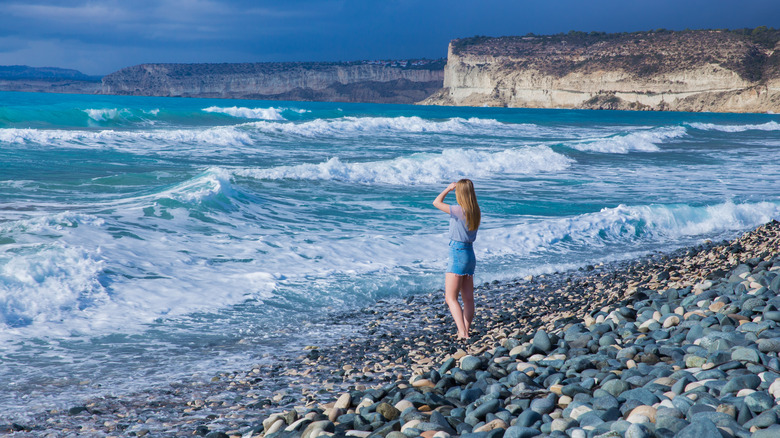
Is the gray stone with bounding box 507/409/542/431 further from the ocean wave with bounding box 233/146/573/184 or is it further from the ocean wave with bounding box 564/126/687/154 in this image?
the ocean wave with bounding box 564/126/687/154

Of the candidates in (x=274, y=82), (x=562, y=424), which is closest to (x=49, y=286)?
(x=562, y=424)

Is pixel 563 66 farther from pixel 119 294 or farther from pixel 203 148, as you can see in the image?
pixel 119 294

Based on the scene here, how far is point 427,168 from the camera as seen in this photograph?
1769 centimetres

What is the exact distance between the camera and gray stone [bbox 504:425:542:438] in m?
2.65

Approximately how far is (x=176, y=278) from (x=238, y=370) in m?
2.58

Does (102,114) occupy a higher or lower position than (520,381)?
higher

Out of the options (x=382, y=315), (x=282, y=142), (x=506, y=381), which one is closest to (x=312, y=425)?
(x=506, y=381)

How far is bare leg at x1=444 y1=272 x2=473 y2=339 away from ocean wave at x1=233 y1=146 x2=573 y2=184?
33.4 feet

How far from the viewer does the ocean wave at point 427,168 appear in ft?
51.1

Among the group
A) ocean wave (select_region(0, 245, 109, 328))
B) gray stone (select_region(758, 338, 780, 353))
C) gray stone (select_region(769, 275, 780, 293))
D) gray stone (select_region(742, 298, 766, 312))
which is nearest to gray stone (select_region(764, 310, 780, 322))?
gray stone (select_region(742, 298, 766, 312))

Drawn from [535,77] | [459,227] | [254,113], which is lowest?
[459,227]

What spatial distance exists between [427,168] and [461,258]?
41.2 feet

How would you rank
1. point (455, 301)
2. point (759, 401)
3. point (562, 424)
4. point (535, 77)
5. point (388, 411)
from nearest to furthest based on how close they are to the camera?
point (759, 401)
point (562, 424)
point (388, 411)
point (455, 301)
point (535, 77)

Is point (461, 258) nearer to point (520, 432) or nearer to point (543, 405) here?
point (543, 405)
